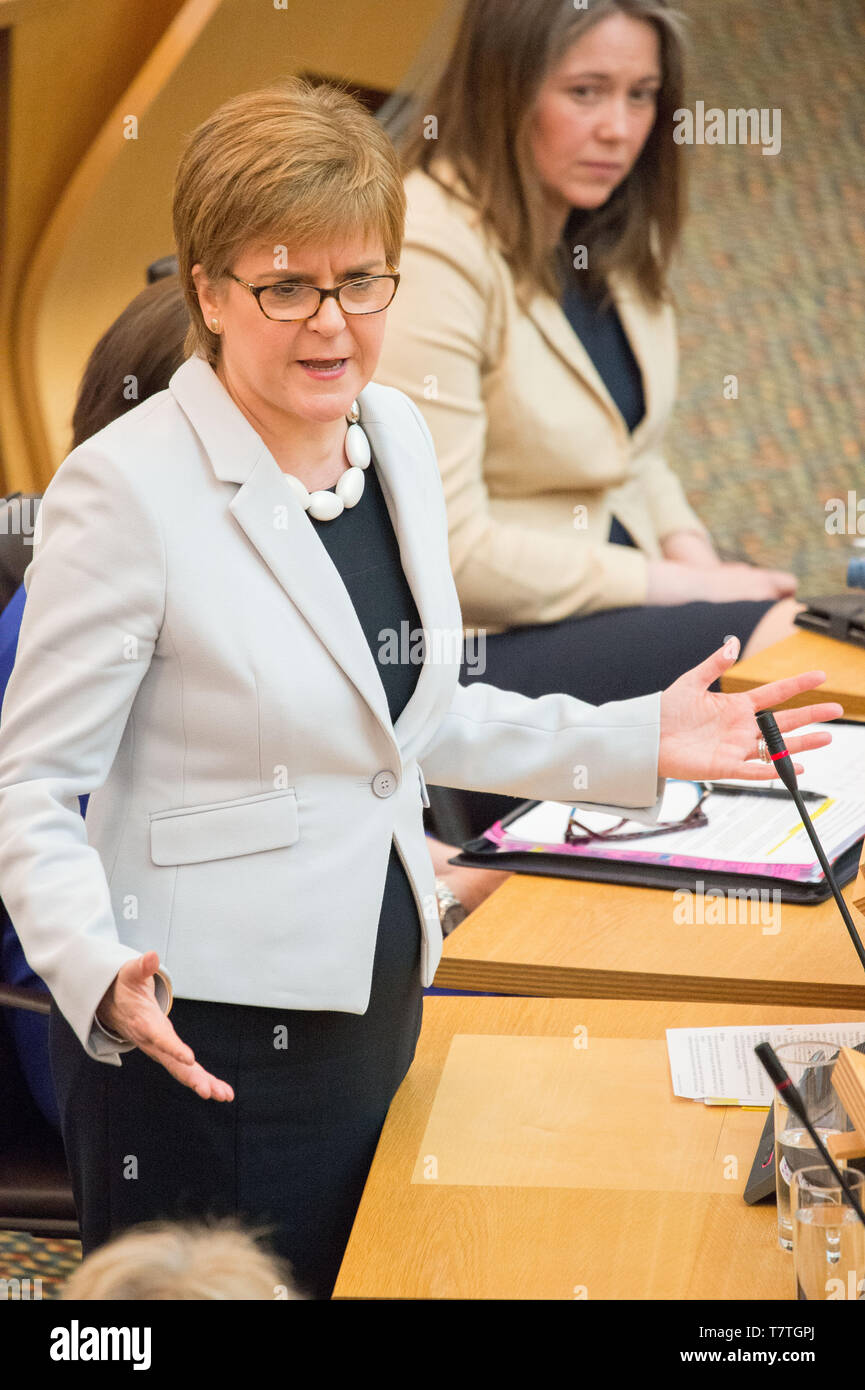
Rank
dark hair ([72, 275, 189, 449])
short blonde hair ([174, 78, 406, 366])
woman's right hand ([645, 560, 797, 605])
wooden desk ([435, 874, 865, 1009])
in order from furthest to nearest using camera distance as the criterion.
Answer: woman's right hand ([645, 560, 797, 605])
dark hair ([72, 275, 189, 449])
wooden desk ([435, 874, 865, 1009])
short blonde hair ([174, 78, 406, 366])

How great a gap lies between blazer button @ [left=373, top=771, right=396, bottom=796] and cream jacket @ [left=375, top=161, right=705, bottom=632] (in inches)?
55.0

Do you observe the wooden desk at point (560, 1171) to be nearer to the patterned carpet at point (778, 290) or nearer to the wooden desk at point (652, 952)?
the wooden desk at point (652, 952)

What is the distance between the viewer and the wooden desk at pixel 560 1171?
1.14 m

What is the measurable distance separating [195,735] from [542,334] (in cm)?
173

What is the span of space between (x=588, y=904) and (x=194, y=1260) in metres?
0.98

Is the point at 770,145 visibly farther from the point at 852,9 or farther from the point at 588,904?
the point at 588,904

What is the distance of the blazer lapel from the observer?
1.25 metres

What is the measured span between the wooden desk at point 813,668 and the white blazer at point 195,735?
1138mm

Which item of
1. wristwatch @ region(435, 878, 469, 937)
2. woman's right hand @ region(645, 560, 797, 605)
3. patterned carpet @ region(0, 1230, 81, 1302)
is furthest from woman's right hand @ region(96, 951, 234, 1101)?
woman's right hand @ region(645, 560, 797, 605)

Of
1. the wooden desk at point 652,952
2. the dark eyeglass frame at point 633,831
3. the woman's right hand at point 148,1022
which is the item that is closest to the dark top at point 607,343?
the dark eyeglass frame at point 633,831

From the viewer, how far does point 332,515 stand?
1.32 metres

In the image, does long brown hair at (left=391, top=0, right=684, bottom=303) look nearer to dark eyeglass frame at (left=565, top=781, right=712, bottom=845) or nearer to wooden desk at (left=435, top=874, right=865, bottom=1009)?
dark eyeglass frame at (left=565, top=781, right=712, bottom=845)

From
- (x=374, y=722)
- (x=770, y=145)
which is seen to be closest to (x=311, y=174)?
(x=374, y=722)

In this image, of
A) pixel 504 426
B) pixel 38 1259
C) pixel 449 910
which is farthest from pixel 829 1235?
pixel 504 426
